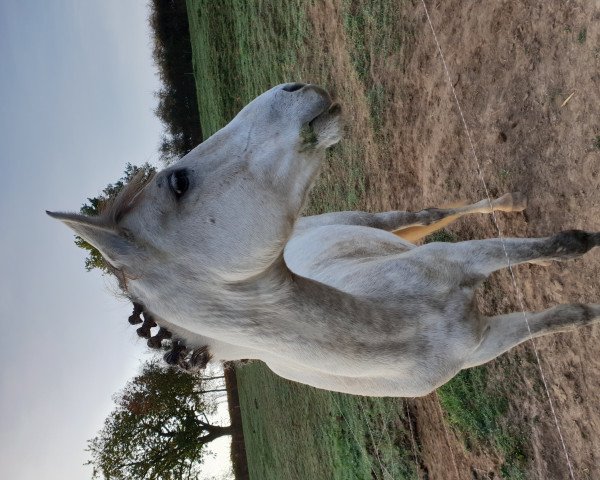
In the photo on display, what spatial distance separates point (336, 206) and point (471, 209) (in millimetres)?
3654

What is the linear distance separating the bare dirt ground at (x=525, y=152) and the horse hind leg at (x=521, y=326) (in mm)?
571

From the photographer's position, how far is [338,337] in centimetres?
269

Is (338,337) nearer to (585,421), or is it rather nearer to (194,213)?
(194,213)

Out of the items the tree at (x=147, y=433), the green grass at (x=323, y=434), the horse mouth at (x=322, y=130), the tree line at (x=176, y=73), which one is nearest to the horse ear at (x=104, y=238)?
the horse mouth at (x=322, y=130)

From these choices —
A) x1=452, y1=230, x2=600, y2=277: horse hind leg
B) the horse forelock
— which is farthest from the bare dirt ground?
the horse forelock

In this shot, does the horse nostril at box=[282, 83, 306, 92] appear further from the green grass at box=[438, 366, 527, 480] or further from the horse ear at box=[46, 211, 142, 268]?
the green grass at box=[438, 366, 527, 480]

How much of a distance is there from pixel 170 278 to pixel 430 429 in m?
4.85

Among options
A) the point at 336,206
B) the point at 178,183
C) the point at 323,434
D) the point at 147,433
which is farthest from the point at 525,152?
the point at 147,433

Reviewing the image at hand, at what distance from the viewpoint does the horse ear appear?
2.11 m

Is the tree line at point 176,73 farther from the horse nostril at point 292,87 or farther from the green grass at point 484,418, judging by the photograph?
the horse nostril at point 292,87

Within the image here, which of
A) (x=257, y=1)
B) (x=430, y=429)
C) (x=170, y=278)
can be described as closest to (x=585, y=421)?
(x=430, y=429)

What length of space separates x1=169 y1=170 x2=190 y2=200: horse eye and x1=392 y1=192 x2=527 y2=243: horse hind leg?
2.97 metres

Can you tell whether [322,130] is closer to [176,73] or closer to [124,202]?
[124,202]

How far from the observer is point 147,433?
2039 cm
